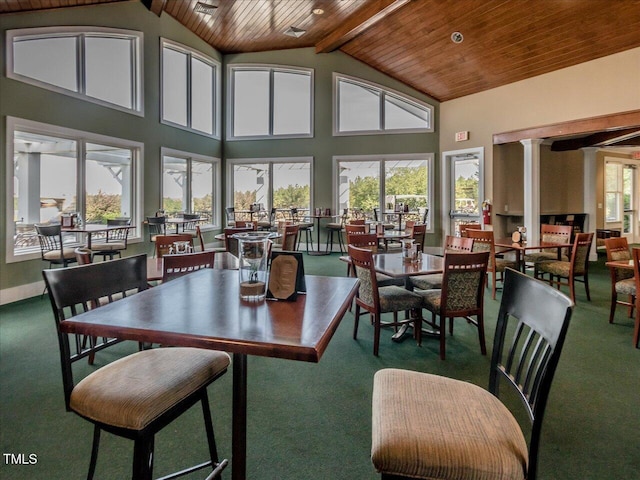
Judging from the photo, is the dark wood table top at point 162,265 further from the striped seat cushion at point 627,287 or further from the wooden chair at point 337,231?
the wooden chair at point 337,231

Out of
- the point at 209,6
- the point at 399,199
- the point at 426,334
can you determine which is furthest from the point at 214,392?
the point at 399,199

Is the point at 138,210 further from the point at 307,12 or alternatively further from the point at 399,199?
the point at 399,199

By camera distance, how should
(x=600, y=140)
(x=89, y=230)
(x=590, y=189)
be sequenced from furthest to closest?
(x=590, y=189), (x=600, y=140), (x=89, y=230)

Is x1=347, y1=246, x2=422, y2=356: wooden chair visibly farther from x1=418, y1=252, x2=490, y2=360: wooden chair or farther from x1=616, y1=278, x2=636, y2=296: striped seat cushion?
x1=616, y1=278, x2=636, y2=296: striped seat cushion

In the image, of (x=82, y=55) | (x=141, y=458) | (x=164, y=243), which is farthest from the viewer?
(x=82, y=55)

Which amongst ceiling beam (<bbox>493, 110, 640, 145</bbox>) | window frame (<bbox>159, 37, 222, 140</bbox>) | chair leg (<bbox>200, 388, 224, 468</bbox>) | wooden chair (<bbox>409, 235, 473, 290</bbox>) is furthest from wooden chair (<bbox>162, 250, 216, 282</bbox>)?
ceiling beam (<bbox>493, 110, 640, 145</bbox>)

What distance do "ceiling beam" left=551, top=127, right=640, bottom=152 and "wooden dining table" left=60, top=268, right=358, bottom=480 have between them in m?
7.94

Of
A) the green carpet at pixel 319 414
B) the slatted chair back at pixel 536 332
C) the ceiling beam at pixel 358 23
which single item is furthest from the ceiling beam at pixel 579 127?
the slatted chair back at pixel 536 332


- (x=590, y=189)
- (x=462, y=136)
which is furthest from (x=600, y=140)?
(x=462, y=136)

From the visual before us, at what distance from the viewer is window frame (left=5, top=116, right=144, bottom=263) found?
4.93 metres

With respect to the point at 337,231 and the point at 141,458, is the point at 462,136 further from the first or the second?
the point at 141,458

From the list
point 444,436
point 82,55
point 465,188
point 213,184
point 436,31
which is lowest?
point 444,436

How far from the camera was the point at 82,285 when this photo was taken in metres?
1.64

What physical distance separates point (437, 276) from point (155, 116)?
6.25 m
